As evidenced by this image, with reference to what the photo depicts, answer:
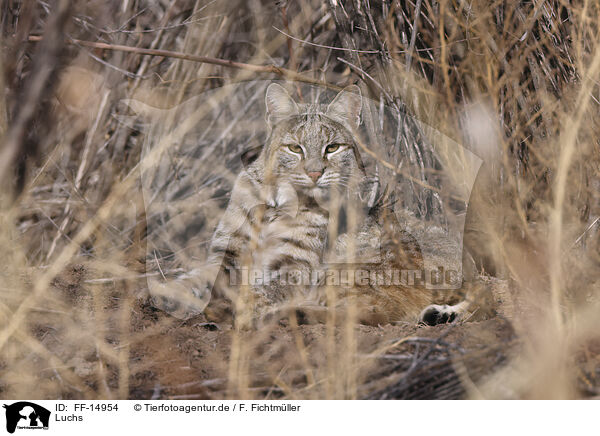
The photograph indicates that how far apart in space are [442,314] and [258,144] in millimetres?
1234

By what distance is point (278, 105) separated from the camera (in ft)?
7.52

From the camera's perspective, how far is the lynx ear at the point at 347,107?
7.36 feet

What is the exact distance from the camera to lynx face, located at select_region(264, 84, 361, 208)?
2.23 meters

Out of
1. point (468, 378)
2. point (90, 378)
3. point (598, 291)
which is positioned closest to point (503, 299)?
point (598, 291)

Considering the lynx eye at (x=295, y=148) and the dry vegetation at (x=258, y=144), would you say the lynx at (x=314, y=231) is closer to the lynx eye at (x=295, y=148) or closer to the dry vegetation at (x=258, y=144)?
the lynx eye at (x=295, y=148)

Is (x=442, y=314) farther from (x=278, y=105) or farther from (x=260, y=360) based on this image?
(x=278, y=105)

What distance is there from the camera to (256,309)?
2059 mm

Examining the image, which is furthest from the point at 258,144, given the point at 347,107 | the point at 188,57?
the point at 188,57
